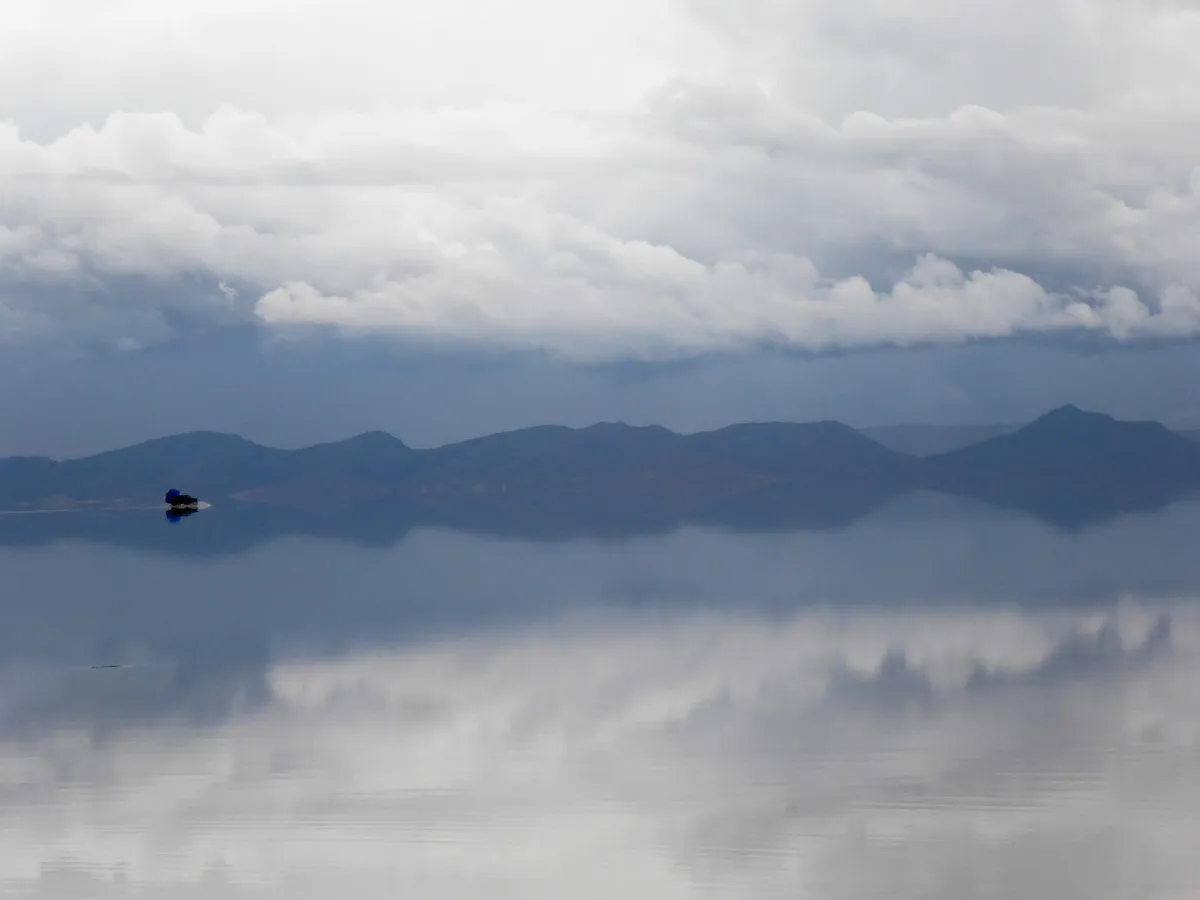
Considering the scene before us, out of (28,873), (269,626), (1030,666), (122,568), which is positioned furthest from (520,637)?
(122,568)

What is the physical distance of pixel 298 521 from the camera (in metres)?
176

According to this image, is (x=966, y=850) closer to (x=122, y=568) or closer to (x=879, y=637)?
(x=879, y=637)

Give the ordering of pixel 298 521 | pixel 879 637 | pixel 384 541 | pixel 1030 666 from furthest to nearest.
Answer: pixel 298 521 < pixel 384 541 < pixel 879 637 < pixel 1030 666

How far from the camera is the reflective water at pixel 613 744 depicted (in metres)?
23.0

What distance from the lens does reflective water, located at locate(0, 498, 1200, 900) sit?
2300 centimetres

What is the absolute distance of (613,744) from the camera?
31.8 meters

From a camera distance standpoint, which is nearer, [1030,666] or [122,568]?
[1030,666]

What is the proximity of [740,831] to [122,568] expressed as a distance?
75.2m

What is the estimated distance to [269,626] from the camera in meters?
56.9

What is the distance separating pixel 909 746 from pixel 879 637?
59.0ft

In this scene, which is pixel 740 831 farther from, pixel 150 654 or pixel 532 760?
pixel 150 654

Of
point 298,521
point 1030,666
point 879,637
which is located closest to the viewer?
point 1030,666

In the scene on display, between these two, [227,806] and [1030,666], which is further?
[1030,666]

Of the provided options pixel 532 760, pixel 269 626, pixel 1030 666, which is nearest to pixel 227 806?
pixel 532 760
